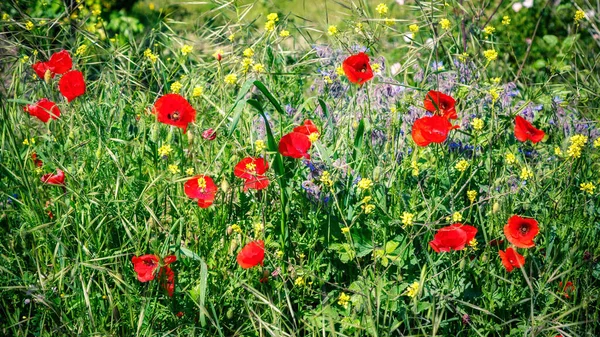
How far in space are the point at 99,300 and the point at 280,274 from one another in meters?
0.52

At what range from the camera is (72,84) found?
2.08 metres

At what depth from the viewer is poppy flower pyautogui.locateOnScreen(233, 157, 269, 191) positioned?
1.91 metres

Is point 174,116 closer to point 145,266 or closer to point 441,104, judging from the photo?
point 145,266

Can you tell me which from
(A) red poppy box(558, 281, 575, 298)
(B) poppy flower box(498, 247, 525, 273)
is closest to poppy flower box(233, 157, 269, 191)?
(B) poppy flower box(498, 247, 525, 273)

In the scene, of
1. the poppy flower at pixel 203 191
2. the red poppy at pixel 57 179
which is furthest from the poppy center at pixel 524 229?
the red poppy at pixel 57 179

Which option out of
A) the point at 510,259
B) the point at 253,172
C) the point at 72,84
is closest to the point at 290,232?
the point at 253,172

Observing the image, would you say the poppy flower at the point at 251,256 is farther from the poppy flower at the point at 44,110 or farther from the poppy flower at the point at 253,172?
the poppy flower at the point at 44,110

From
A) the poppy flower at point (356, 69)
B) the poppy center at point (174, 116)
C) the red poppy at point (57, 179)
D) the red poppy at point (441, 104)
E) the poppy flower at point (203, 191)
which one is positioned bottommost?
the red poppy at point (57, 179)

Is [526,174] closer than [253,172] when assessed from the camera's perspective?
No

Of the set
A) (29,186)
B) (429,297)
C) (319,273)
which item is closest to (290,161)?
(319,273)

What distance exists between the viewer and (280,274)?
1935 millimetres

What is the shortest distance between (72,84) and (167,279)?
65cm

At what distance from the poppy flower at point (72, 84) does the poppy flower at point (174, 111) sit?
0.30 meters

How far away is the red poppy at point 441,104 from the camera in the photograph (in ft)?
6.46
